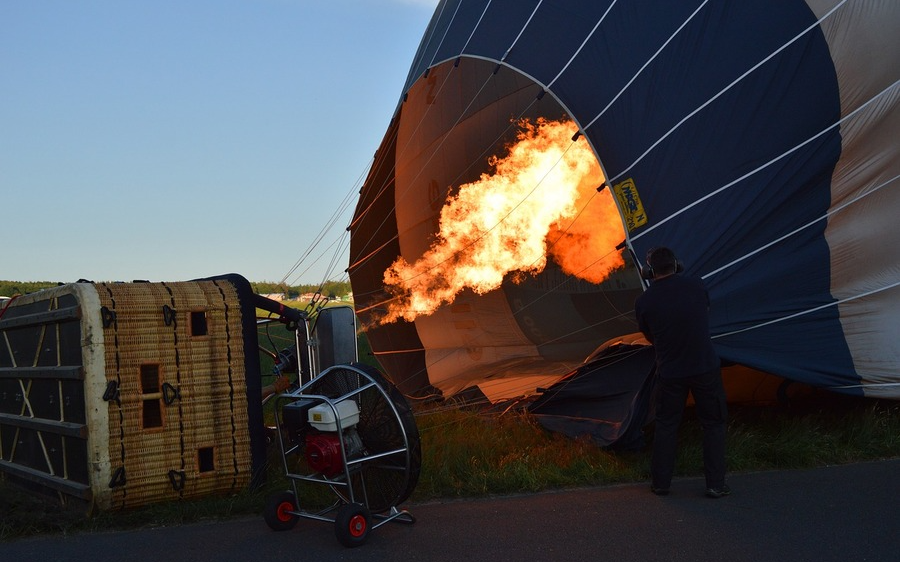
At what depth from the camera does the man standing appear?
4.62 meters

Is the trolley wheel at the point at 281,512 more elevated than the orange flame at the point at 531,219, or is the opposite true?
the orange flame at the point at 531,219

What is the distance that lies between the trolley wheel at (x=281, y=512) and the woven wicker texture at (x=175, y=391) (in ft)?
2.34

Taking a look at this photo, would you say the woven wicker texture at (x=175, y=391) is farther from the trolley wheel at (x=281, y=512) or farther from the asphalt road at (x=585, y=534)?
the trolley wheel at (x=281, y=512)

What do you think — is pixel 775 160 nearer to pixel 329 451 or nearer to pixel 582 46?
pixel 582 46

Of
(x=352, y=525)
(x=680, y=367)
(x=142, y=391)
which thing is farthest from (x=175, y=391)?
(x=680, y=367)

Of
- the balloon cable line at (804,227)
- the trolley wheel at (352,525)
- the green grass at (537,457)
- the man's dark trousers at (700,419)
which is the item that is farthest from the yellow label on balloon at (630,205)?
the trolley wheel at (352,525)

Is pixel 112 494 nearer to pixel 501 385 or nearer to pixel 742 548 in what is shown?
pixel 742 548

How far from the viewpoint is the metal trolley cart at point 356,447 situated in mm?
3941

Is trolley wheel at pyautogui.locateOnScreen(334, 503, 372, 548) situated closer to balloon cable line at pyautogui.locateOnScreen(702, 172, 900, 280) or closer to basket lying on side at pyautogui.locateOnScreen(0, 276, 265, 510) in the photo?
basket lying on side at pyautogui.locateOnScreen(0, 276, 265, 510)

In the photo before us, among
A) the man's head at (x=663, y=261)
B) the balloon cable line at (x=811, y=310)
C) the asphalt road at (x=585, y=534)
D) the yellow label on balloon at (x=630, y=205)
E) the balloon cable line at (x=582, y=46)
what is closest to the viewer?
the asphalt road at (x=585, y=534)

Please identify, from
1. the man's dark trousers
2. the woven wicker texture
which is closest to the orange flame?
the man's dark trousers

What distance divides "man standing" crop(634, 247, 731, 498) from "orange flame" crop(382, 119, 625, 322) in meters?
3.30

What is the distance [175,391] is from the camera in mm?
4633

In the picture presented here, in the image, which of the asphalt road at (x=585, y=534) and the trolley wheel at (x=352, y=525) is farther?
the trolley wheel at (x=352, y=525)
